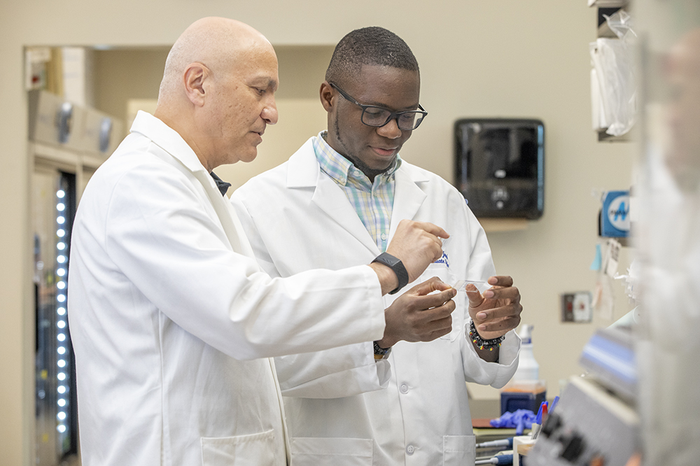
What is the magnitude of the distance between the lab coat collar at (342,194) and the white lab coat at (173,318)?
47 cm

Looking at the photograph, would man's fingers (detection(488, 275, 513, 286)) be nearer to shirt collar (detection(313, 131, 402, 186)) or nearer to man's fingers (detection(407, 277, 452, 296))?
man's fingers (detection(407, 277, 452, 296))

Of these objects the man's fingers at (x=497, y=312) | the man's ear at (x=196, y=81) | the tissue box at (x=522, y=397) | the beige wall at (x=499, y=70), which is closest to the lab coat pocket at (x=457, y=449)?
the man's fingers at (x=497, y=312)

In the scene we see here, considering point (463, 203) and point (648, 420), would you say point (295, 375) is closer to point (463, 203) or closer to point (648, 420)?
point (463, 203)

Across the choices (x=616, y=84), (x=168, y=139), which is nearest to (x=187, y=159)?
(x=168, y=139)

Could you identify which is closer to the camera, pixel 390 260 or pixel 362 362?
pixel 390 260

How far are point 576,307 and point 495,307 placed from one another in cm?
211

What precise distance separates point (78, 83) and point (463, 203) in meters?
4.14

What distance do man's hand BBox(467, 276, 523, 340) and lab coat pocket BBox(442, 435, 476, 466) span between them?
28 centimetres

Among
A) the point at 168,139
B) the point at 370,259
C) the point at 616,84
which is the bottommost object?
the point at 370,259

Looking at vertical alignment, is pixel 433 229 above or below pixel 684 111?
below

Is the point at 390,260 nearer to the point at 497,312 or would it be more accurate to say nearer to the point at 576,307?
the point at 497,312

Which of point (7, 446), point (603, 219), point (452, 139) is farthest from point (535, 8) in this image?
point (7, 446)

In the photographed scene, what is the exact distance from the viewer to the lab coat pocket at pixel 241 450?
127cm

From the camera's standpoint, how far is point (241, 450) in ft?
4.32
